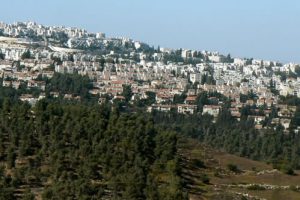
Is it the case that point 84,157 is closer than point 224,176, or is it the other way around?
point 84,157

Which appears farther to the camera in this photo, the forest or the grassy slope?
the grassy slope

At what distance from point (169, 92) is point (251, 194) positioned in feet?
208

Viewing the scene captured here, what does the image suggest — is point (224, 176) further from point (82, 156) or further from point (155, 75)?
point (155, 75)

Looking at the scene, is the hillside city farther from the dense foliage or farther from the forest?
the dense foliage

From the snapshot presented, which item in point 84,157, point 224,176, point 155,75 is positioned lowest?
point 224,176

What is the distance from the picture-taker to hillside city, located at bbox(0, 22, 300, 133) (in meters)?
90.3

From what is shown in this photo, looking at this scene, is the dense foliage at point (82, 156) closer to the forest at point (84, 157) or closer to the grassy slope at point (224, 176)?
the forest at point (84, 157)

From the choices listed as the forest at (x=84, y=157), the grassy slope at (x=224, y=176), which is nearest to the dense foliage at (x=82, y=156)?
the forest at (x=84, y=157)

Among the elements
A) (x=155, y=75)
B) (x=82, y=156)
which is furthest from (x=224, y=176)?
(x=155, y=75)

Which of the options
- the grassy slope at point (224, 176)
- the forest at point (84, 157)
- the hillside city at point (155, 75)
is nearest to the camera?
the forest at point (84, 157)

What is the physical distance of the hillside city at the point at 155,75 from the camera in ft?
296

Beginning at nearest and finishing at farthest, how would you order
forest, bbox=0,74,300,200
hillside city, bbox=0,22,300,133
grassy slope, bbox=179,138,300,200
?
forest, bbox=0,74,300,200 < grassy slope, bbox=179,138,300,200 < hillside city, bbox=0,22,300,133

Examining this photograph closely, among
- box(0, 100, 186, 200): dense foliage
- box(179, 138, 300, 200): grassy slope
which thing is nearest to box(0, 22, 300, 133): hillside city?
box(179, 138, 300, 200): grassy slope

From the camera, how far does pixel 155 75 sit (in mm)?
120062
